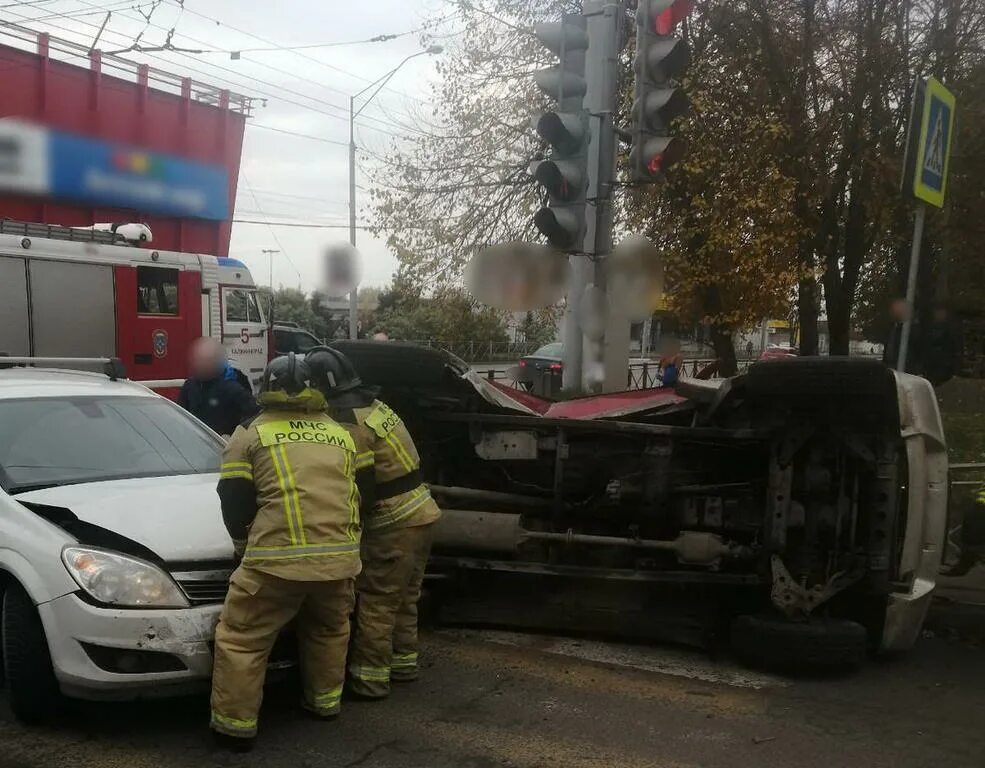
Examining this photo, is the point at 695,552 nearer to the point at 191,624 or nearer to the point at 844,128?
the point at 191,624

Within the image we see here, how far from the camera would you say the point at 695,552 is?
477 centimetres

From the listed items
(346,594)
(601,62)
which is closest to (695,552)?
(346,594)

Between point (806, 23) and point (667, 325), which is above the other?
point (806, 23)

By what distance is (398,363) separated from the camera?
5.27 meters

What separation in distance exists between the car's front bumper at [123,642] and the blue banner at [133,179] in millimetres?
13107

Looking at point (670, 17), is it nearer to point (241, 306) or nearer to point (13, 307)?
point (13, 307)

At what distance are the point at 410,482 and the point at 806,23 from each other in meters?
11.2

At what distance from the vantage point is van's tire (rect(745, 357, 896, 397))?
4.41 meters

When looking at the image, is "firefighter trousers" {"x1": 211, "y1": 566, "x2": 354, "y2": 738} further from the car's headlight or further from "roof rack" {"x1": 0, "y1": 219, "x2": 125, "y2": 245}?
"roof rack" {"x1": 0, "y1": 219, "x2": 125, "y2": 245}

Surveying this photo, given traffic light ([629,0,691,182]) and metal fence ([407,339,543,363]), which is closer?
traffic light ([629,0,691,182])

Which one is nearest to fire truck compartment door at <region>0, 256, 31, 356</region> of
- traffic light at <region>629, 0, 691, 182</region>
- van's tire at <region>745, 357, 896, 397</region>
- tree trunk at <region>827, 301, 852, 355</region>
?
traffic light at <region>629, 0, 691, 182</region>

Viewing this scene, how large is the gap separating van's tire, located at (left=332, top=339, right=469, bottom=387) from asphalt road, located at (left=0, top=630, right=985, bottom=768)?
145cm

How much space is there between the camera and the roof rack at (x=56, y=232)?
41.3ft

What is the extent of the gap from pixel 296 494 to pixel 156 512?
767 mm
